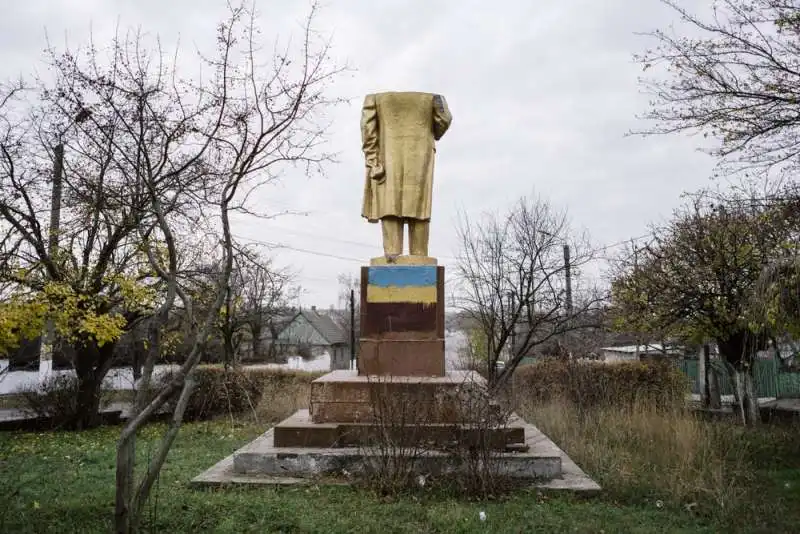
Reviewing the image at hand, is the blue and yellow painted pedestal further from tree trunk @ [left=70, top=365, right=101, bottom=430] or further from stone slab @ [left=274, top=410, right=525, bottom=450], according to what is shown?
tree trunk @ [left=70, top=365, right=101, bottom=430]

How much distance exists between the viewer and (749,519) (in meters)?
5.28

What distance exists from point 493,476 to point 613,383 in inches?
385

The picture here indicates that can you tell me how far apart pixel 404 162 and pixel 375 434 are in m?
3.79

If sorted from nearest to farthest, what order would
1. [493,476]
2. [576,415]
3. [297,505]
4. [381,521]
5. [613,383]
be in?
1. [381,521]
2. [297,505]
3. [493,476]
4. [576,415]
5. [613,383]

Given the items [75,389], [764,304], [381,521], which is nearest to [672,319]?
[764,304]

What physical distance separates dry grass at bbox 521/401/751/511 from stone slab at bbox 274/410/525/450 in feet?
3.60

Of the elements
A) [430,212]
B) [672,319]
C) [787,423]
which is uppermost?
[430,212]

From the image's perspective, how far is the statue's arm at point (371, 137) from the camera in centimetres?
856

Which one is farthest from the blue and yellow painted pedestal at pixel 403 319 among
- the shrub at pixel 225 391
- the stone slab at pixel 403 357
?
the shrub at pixel 225 391

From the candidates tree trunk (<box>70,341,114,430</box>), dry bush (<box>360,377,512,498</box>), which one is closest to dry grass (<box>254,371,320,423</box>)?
tree trunk (<box>70,341,114,430</box>)

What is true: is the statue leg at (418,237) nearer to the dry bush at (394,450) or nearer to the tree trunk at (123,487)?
→ the dry bush at (394,450)

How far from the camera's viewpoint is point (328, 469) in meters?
6.36

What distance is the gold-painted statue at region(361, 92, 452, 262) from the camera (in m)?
8.41

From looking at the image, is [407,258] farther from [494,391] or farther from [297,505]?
[297,505]
